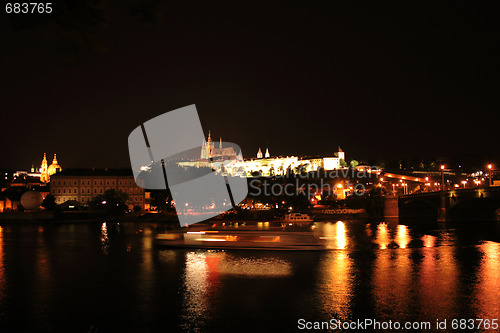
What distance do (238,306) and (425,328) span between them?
4.62m

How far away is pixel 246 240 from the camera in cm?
2442

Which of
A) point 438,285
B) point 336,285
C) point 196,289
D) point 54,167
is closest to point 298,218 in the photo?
point 336,285

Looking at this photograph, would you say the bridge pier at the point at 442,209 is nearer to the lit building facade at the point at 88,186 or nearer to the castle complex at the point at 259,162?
the lit building facade at the point at 88,186

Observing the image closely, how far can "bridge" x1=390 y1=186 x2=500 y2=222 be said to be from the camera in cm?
3906

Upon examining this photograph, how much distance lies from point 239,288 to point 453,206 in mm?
32103

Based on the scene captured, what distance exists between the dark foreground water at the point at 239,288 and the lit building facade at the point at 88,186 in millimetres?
51645

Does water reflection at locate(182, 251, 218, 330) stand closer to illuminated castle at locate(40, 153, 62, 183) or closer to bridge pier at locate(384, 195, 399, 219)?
bridge pier at locate(384, 195, 399, 219)

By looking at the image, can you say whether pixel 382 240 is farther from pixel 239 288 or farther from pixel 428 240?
pixel 239 288

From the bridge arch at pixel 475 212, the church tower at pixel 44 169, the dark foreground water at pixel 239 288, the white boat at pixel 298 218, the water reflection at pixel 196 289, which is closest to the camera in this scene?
the dark foreground water at pixel 239 288

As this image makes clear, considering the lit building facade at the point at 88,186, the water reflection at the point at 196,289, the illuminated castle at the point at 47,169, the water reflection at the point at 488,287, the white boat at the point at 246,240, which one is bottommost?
the water reflection at the point at 488,287

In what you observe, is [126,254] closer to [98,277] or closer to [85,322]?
[98,277]

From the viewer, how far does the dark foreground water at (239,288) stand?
11.0 meters

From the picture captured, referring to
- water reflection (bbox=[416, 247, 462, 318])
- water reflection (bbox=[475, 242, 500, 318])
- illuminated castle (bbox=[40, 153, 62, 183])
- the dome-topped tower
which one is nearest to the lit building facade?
illuminated castle (bbox=[40, 153, 62, 183])

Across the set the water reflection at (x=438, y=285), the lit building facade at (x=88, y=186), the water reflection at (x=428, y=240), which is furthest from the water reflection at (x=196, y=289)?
the lit building facade at (x=88, y=186)
